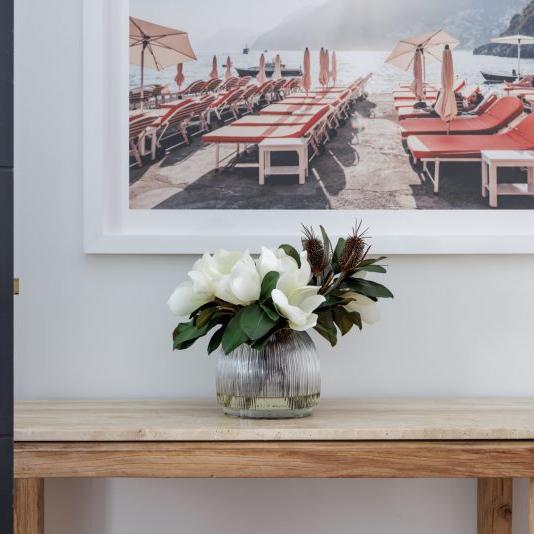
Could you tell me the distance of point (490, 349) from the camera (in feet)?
5.25

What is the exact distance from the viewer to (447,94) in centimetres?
162

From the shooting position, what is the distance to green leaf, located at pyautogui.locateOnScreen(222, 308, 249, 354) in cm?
123

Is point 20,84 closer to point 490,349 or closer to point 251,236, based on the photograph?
point 251,236

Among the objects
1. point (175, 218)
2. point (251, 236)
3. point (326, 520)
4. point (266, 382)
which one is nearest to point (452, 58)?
point (251, 236)

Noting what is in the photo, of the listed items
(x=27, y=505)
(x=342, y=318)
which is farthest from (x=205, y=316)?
(x=27, y=505)

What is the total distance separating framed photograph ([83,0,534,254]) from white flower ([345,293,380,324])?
218 millimetres

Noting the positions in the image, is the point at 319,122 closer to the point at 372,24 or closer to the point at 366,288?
the point at 372,24

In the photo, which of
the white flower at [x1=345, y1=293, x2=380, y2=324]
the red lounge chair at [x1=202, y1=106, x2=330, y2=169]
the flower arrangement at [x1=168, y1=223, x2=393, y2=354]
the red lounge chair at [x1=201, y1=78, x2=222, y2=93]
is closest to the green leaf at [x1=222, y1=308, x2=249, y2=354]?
the flower arrangement at [x1=168, y1=223, x2=393, y2=354]

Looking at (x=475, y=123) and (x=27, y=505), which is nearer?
(x=27, y=505)

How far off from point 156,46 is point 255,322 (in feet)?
2.23

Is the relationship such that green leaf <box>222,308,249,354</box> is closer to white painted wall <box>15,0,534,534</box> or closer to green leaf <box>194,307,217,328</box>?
green leaf <box>194,307,217,328</box>

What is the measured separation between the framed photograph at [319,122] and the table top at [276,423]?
345 mm

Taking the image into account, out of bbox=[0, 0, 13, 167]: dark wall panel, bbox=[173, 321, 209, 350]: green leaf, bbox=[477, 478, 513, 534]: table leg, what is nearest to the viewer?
bbox=[0, 0, 13, 167]: dark wall panel

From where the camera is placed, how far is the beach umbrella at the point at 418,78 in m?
1.62
